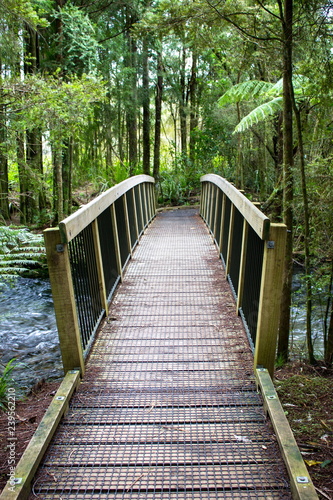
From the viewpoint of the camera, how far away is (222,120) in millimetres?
14945

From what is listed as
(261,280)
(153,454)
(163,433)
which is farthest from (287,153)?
(153,454)

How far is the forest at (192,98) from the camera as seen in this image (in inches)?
173

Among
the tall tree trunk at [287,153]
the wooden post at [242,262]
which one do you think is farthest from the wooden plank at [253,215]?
the tall tree trunk at [287,153]

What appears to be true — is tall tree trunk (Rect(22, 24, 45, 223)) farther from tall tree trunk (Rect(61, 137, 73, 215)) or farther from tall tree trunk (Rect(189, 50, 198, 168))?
tall tree trunk (Rect(189, 50, 198, 168))

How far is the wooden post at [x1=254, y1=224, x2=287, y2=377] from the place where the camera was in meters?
2.71

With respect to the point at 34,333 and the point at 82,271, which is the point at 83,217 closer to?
the point at 82,271

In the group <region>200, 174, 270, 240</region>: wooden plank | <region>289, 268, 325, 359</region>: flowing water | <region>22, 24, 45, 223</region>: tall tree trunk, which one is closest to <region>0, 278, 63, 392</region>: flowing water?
<region>22, 24, 45, 223</region>: tall tree trunk

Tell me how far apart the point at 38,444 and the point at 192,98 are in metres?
20.1

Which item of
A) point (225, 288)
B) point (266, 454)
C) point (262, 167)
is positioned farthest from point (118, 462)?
point (262, 167)

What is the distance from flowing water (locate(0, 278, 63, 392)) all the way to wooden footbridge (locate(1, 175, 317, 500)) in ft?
5.87

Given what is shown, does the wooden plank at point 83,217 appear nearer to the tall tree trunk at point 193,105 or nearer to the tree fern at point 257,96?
the tree fern at point 257,96

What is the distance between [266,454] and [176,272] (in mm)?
3549

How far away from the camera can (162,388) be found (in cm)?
291

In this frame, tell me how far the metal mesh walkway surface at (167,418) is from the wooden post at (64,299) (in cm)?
24
